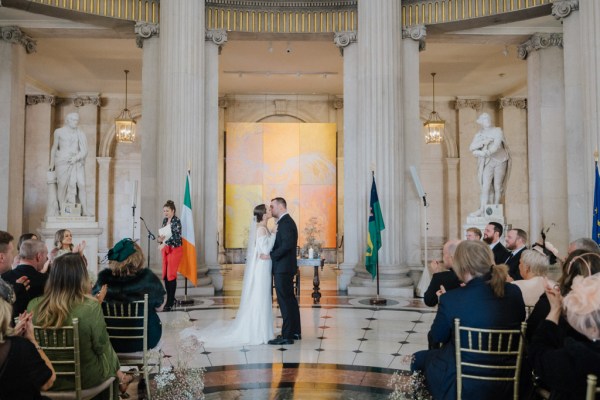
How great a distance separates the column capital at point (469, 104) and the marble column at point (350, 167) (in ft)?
27.0

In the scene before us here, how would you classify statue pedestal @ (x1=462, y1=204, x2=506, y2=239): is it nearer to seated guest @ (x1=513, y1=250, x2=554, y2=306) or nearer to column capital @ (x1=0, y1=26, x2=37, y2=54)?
seated guest @ (x1=513, y1=250, x2=554, y2=306)

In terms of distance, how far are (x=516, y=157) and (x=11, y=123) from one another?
48.0 ft

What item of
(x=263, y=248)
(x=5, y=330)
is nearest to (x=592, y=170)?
(x=263, y=248)

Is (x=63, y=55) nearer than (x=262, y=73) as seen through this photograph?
Yes

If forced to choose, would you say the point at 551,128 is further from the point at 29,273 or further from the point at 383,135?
the point at 29,273

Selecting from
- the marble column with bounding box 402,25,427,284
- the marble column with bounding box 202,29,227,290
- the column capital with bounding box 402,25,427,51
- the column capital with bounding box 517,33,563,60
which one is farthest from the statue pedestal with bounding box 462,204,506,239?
the marble column with bounding box 202,29,227,290

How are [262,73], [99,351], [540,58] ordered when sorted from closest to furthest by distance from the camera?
[99,351] < [540,58] < [262,73]

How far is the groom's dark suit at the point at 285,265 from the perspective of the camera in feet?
20.3

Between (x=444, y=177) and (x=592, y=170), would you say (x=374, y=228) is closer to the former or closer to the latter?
(x=592, y=170)

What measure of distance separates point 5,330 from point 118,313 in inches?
73.3

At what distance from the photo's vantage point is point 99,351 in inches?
123

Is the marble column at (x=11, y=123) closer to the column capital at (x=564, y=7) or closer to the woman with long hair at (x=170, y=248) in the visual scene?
the woman with long hair at (x=170, y=248)

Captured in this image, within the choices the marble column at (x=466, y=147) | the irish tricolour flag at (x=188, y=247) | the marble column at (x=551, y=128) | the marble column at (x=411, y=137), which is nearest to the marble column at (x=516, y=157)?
the marble column at (x=466, y=147)

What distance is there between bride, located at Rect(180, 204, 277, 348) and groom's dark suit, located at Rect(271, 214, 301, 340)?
129mm
